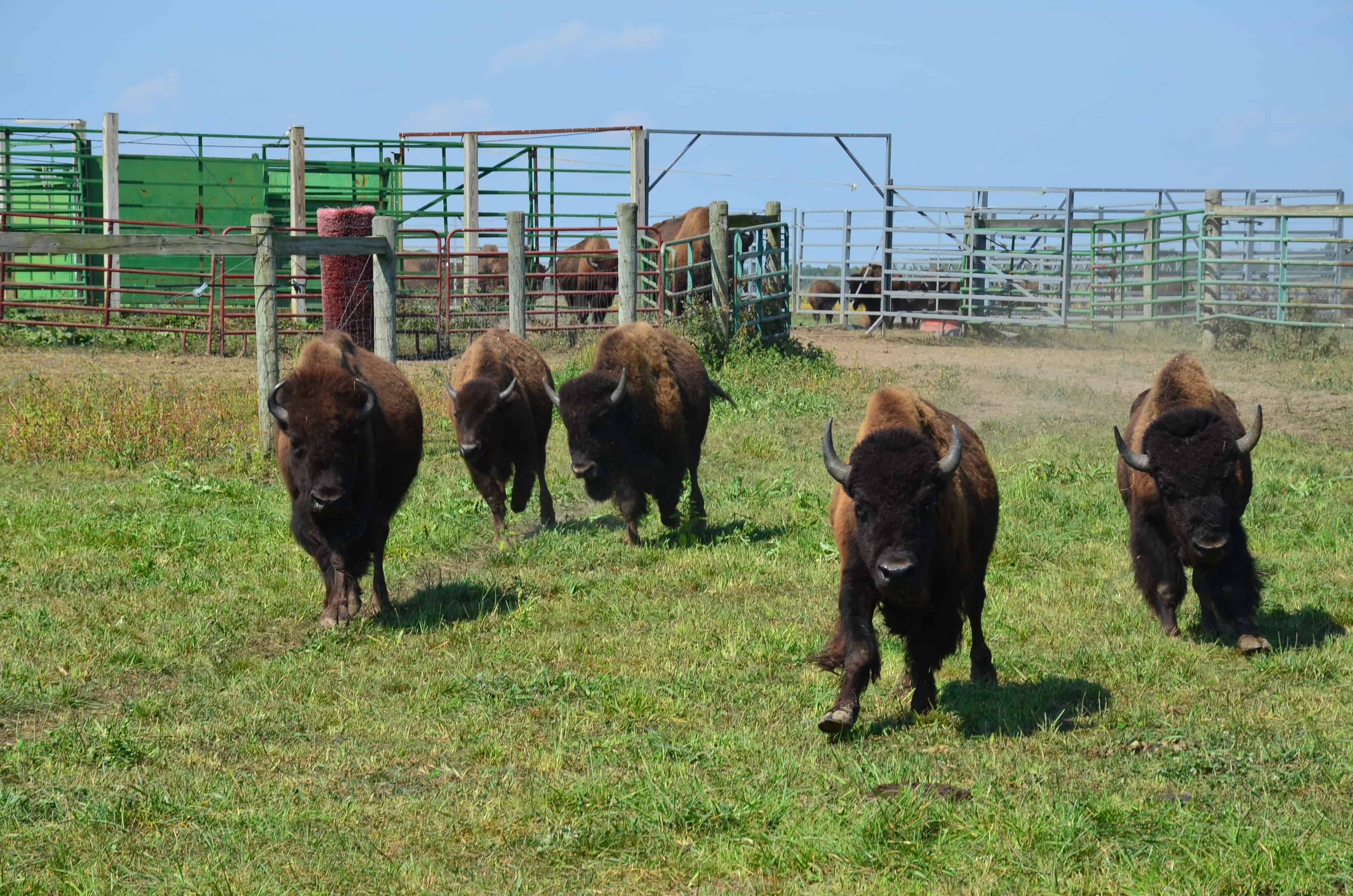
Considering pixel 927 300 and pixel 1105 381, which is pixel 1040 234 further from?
pixel 1105 381

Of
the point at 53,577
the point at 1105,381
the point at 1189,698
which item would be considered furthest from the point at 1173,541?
the point at 1105,381

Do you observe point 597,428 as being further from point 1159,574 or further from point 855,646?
point 855,646

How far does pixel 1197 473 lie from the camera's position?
707cm

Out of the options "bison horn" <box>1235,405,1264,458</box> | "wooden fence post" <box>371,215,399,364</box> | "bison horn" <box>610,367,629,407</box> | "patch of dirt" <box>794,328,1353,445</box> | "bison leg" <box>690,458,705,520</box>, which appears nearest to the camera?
"bison horn" <box>1235,405,1264,458</box>

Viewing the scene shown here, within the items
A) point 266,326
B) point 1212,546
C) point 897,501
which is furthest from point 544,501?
point 897,501

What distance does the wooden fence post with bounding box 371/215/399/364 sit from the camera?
44.3 ft

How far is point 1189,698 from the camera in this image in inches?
249

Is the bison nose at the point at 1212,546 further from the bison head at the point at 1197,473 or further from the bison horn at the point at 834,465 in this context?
the bison horn at the point at 834,465

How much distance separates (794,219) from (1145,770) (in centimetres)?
2520

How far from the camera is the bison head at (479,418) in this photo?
1029 cm

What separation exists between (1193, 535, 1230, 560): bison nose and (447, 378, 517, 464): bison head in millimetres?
5472

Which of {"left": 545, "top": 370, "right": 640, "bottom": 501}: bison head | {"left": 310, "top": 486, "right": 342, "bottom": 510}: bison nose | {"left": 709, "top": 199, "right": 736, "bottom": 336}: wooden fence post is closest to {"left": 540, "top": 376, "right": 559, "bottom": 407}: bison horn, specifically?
{"left": 545, "top": 370, "right": 640, "bottom": 501}: bison head

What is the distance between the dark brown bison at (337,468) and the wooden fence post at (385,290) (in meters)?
5.13

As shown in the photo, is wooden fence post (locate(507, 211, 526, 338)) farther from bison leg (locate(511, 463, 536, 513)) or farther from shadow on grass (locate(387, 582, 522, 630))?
shadow on grass (locate(387, 582, 522, 630))
